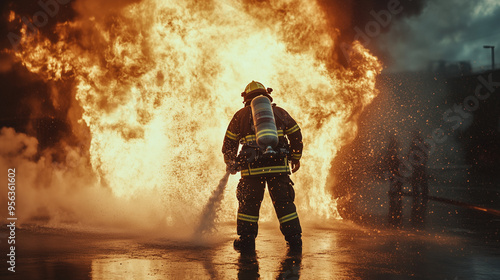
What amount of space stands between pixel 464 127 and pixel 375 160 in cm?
750

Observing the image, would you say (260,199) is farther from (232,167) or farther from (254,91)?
(254,91)

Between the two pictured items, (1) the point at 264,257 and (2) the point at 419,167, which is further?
(2) the point at 419,167

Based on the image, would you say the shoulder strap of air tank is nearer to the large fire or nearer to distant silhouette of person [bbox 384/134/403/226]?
the large fire

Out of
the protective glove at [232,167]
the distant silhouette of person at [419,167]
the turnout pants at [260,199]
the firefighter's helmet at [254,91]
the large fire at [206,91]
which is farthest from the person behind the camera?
the distant silhouette of person at [419,167]

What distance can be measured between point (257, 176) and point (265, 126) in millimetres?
629

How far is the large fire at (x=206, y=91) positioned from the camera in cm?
784

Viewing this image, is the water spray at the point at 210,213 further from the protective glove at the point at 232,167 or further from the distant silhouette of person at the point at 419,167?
→ the distant silhouette of person at the point at 419,167

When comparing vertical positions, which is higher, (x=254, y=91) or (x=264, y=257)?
(x=254, y=91)

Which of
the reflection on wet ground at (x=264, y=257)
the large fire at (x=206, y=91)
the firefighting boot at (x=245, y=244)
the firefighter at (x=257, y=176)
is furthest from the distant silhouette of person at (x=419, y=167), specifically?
the firefighting boot at (x=245, y=244)

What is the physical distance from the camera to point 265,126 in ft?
16.1

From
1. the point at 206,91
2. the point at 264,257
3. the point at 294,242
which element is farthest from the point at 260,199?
the point at 206,91

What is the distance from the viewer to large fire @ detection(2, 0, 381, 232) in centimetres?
784

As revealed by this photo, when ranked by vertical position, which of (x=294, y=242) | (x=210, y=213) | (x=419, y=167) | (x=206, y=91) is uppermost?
(x=206, y=91)

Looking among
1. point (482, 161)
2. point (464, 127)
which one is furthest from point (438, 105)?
point (482, 161)
